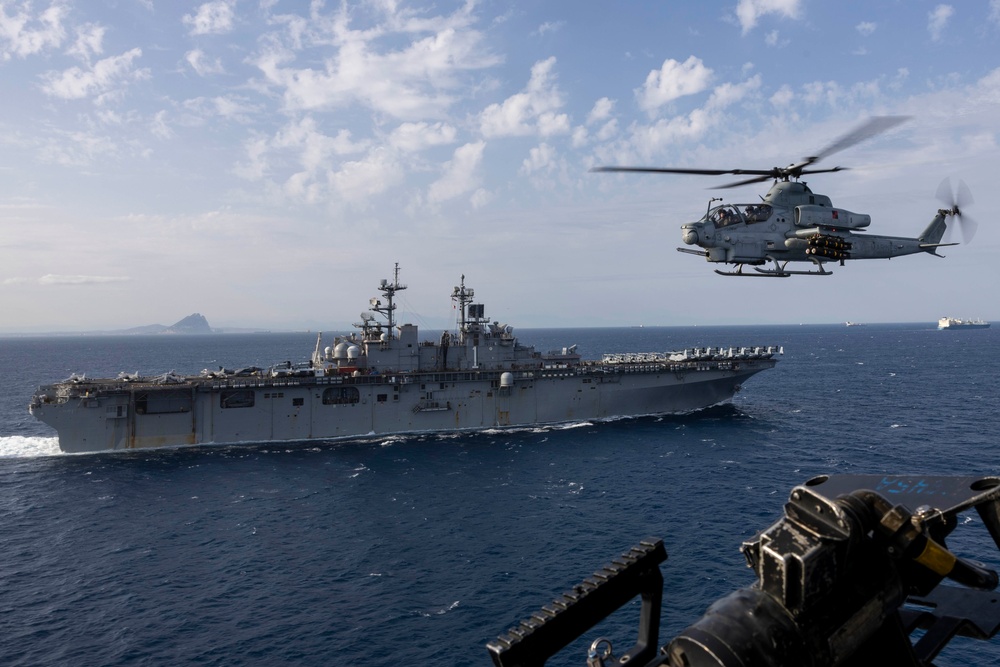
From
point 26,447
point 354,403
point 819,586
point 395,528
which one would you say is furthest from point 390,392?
point 819,586

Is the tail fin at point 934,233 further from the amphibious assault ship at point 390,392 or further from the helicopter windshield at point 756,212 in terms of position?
the amphibious assault ship at point 390,392

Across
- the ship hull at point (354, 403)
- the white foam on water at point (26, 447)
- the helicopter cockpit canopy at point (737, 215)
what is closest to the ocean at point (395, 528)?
the white foam on water at point (26, 447)

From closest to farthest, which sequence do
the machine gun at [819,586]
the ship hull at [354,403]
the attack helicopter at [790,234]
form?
the machine gun at [819,586] < the attack helicopter at [790,234] < the ship hull at [354,403]

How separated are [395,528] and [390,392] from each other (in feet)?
78.6

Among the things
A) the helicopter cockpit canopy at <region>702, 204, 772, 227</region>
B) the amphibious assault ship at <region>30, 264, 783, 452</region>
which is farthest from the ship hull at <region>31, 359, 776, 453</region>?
the helicopter cockpit canopy at <region>702, 204, 772, 227</region>

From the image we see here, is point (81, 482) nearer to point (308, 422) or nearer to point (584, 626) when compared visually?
point (308, 422)

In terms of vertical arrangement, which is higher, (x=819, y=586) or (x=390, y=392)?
(x=819, y=586)

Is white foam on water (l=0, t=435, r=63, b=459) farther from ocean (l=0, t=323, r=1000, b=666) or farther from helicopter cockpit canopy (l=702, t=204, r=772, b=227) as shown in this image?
helicopter cockpit canopy (l=702, t=204, r=772, b=227)

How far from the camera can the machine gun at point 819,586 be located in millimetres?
3646

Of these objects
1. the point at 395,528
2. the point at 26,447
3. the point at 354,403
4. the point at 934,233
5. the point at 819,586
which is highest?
the point at 934,233

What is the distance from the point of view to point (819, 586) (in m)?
3.70

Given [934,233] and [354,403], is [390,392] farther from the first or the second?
[934,233]

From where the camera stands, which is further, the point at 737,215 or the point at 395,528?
the point at 395,528

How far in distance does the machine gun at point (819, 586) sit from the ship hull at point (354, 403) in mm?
52129
